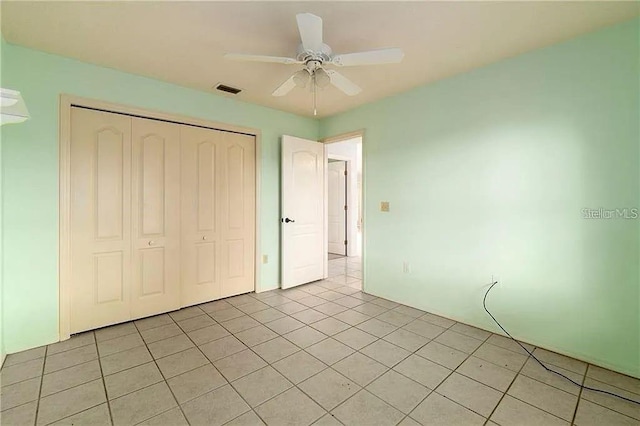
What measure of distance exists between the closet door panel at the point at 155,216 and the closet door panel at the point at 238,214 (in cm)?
54

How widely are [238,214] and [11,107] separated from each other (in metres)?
2.30

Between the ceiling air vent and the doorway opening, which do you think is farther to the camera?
the doorway opening

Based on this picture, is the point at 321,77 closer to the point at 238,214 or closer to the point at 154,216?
the point at 238,214

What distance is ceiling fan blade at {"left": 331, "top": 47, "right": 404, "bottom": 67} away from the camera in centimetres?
175

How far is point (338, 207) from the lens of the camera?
6.46 metres

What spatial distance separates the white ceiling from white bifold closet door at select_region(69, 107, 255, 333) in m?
0.64

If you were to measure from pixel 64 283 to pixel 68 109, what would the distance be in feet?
4.89

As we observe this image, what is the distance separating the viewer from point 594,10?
184 centimetres

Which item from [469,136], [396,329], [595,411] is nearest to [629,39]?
[469,136]

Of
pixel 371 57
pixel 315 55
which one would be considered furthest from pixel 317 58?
pixel 371 57

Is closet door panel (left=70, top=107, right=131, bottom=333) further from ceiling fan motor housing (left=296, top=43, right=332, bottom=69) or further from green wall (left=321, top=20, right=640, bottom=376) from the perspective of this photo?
green wall (left=321, top=20, right=640, bottom=376)

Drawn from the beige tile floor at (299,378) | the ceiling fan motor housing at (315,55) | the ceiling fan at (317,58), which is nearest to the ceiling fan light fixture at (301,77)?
the ceiling fan at (317,58)

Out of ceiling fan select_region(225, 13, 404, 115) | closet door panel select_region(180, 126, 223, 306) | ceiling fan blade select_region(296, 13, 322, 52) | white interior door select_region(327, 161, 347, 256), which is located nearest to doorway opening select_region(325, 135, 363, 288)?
white interior door select_region(327, 161, 347, 256)

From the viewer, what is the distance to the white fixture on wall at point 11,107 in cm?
133
